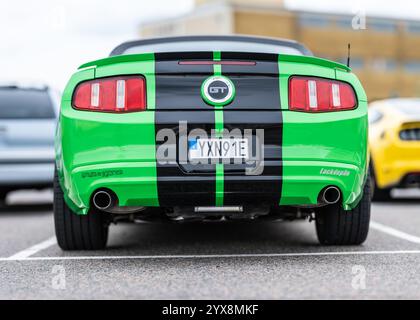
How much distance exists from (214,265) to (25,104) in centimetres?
482

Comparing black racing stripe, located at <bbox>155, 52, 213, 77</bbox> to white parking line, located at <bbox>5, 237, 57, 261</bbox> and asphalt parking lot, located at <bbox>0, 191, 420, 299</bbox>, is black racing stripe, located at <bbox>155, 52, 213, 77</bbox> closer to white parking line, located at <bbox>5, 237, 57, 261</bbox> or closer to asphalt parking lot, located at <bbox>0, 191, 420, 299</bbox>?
asphalt parking lot, located at <bbox>0, 191, 420, 299</bbox>

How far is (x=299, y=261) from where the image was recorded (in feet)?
13.8

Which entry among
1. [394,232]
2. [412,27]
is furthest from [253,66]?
[412,27]

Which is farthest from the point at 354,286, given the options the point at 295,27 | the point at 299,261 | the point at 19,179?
the point at 295,27

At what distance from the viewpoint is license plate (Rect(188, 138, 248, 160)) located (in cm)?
396

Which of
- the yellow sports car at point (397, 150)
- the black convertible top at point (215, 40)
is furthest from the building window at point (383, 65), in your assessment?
the black convertible top at point (215, 40)

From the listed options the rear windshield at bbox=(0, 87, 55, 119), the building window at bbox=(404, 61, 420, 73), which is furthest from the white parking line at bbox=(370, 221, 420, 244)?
the building window at bbox=(404, 61, 420, 73)

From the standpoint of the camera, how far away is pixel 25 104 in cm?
824

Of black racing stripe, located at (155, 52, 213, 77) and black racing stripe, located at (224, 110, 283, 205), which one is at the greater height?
black racing stripe, located at (155, 52, 213, 77)

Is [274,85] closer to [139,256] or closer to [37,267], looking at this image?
[139,256]

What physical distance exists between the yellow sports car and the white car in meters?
3.81

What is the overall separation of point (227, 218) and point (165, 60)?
1.05 m

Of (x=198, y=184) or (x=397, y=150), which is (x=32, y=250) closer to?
(x=198, y=184)

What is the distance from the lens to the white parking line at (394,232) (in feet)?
17.3
